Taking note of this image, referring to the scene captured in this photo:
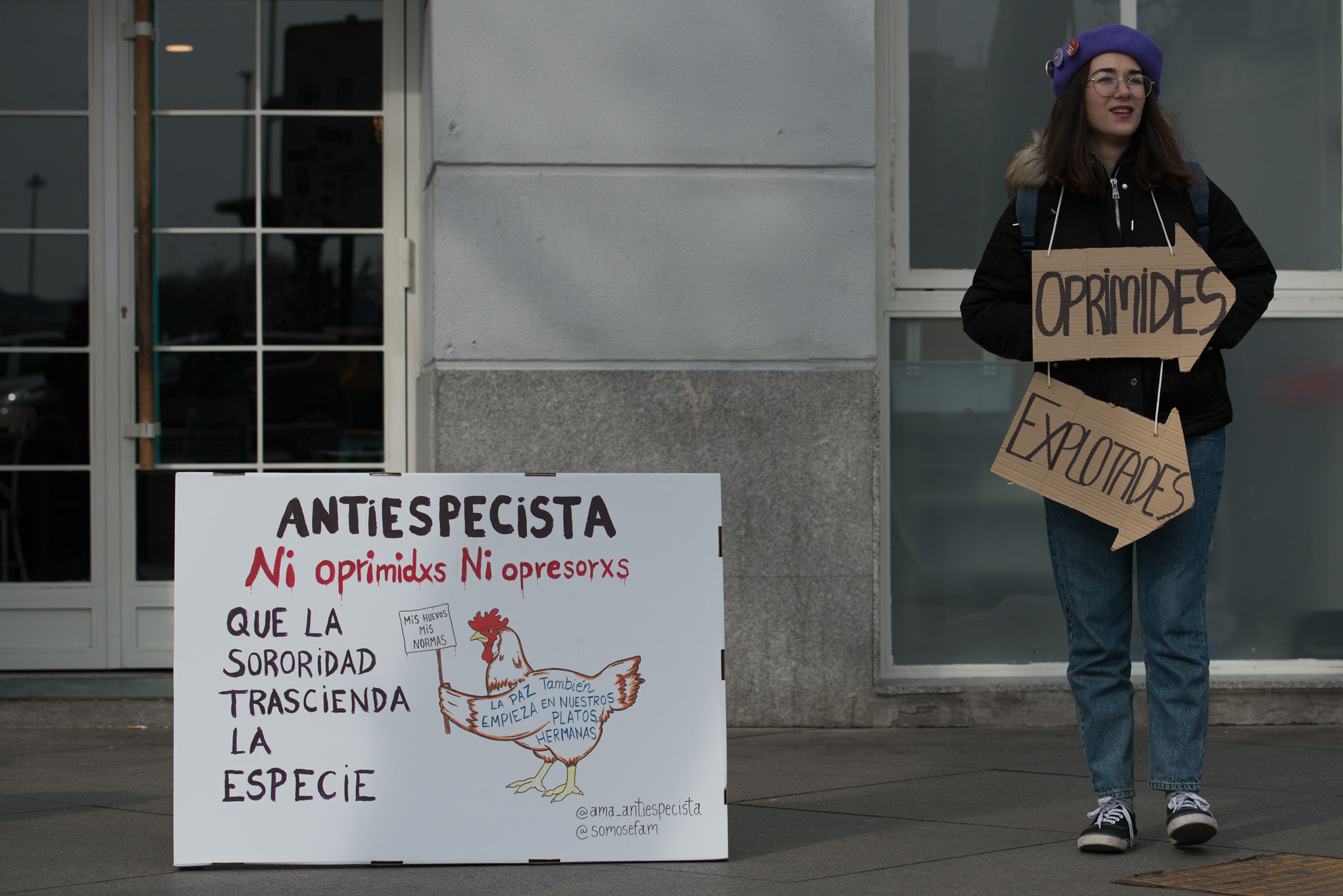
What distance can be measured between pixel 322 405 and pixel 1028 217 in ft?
11.3

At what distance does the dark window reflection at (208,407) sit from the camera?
6.26 metres

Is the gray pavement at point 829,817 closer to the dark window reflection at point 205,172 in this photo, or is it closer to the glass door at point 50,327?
the glass door at point 50,327

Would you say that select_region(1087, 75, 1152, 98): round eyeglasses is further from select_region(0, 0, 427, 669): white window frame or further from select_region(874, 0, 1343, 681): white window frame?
select_region(0, 0, 427, 669): white window frame

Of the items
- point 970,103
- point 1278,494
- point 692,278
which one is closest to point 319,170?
point 692,278

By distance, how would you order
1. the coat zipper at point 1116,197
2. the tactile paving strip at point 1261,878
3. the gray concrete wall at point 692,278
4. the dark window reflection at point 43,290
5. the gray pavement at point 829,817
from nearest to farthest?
the tactile paving strip at point 1261,878
the gray pavement at point 829,817
the coat zipper at point 1116,197
the gray concrete wall at point 692,278
the dark window reflection at point 43,290

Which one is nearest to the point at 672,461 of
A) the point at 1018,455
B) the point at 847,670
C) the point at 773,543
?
the point at 773,543

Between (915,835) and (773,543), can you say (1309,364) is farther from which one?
(915,835)

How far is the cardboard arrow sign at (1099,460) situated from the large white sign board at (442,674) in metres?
0.85

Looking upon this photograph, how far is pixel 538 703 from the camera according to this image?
3641 millimetres

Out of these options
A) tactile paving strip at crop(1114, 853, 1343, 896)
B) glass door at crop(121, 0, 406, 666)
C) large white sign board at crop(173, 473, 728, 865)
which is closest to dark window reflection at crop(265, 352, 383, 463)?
glass door at crop(121, 0, 406, 666)

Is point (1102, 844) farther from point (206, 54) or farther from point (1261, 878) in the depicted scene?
point (206, 54)

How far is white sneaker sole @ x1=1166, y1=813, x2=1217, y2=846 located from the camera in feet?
11.8

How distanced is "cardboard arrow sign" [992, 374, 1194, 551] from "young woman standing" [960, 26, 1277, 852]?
0.06m

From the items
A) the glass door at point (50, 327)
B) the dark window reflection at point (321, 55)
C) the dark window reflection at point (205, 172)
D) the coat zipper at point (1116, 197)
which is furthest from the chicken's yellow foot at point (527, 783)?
the dark window reflection at point (321, 55)
